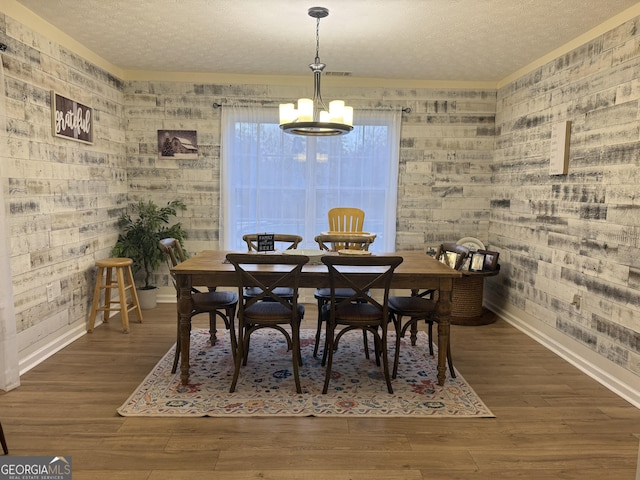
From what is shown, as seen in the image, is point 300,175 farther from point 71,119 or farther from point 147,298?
point 71,119

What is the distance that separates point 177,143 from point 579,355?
4348 mm

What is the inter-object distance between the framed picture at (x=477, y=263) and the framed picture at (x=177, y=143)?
3200mm

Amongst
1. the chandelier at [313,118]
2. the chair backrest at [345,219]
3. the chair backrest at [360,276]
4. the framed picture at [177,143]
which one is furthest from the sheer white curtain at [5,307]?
the chair backrest at [345,219]

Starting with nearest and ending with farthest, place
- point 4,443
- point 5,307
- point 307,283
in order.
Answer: point 4,443 < point 5,307 < point 307,283

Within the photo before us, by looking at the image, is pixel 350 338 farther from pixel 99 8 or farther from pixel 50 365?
pixel 99 8

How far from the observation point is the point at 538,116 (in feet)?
14.0

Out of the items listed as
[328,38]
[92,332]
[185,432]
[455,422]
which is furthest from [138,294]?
[455,422]

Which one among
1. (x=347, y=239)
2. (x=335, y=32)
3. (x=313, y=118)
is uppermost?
(x=335, y=32)

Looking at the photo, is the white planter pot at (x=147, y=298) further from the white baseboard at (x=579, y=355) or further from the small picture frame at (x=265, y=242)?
the white baseboard at (x=579, y=355)

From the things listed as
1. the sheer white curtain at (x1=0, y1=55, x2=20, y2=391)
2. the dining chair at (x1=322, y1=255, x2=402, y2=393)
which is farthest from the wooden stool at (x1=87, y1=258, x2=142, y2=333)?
the dining chair at (x1=322, y1=255, x2=402, y2=393)

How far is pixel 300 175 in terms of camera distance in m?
5.19

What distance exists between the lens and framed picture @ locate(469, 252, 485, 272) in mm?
4684

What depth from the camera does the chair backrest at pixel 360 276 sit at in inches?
108

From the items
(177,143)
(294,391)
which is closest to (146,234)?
(177,143)
